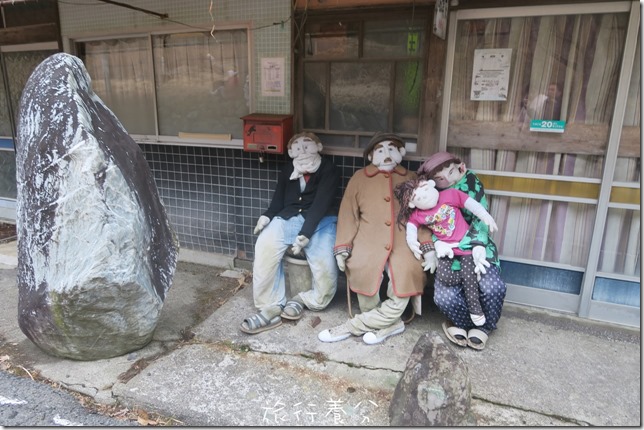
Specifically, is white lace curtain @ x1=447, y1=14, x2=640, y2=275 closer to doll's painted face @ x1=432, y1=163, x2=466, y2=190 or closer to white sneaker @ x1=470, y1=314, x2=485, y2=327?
doll's painted face @ x1=432, y1=163, x2=466, y2=190

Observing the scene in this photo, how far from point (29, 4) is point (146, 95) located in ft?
6.76

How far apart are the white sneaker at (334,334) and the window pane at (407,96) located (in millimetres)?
1833

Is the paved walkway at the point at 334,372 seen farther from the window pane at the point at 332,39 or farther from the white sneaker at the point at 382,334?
the window pane at the point at 332,39

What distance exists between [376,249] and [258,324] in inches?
43.8

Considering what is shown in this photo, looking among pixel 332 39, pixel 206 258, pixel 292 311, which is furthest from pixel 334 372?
pixel 332 39

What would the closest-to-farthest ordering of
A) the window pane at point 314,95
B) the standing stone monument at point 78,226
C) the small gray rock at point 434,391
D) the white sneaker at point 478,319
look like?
the small gray rock at point 434,391
the standing stone monument at point 78,226
the white sneaker at point 478,319
the window pane at point 314,95

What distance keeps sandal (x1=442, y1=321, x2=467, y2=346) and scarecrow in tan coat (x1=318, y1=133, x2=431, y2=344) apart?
0.36 m

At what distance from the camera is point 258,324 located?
3.58 meters

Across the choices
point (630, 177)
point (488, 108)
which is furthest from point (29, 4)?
point (630, 177)

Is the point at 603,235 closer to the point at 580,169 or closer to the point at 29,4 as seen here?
the point at 580,169

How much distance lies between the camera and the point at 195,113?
4941 mm

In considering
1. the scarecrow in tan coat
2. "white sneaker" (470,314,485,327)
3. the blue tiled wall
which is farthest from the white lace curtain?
the blue tiled wall

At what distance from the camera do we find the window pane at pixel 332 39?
4.05 meters

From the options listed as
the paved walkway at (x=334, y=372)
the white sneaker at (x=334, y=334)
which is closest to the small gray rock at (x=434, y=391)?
the paved walkway at (x=334, y=372)
